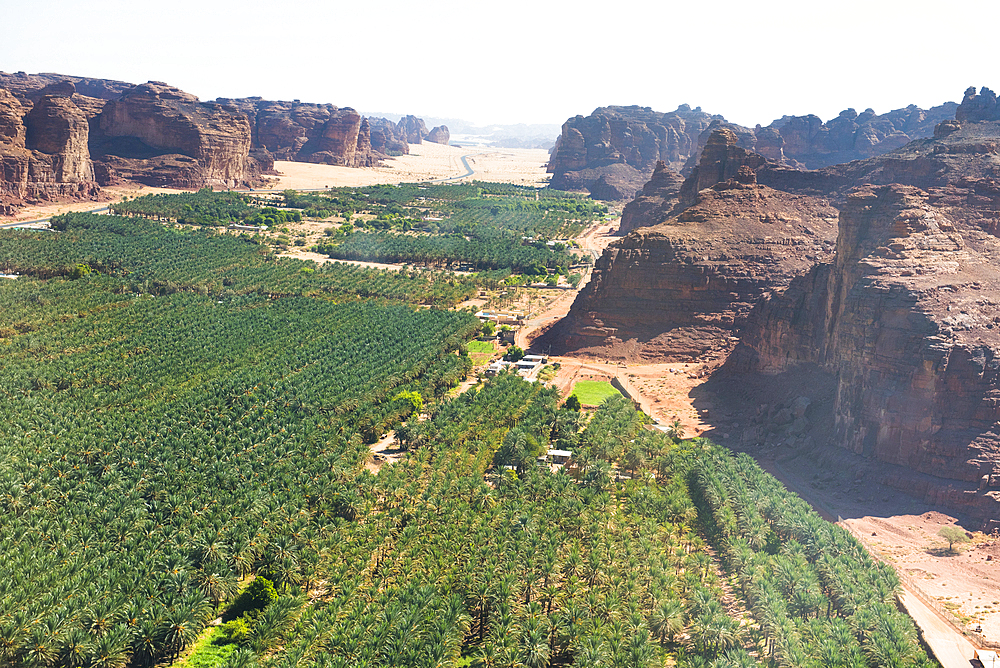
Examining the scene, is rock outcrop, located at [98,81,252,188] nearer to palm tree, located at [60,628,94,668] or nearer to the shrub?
the shrub

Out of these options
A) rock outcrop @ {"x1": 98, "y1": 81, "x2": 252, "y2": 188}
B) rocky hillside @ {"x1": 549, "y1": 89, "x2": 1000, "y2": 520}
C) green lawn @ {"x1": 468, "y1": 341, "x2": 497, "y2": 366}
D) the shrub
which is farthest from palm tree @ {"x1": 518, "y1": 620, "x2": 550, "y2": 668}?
rock outcrop @ {"x1": 98, "y1": 81, "x2": 252, "y2": 188}

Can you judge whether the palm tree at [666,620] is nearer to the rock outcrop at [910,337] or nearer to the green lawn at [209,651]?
the green lawn at [209,651]

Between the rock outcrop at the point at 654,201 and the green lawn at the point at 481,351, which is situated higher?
the rock outcrop at the point at 654,201

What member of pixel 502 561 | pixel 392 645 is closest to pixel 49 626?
pixel 392 645

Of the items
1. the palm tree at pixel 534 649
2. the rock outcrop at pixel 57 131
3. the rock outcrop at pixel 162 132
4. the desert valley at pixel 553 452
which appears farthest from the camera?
the rock outcrop at pixel 162 132

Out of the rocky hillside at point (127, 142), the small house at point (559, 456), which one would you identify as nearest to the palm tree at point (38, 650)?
the small house at point (559, 456)

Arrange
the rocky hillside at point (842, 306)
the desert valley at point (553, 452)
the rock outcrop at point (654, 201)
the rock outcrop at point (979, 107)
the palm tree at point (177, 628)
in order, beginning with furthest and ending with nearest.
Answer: the rock outcrop at point (654, 201) → the rock outcrop at point (979, 107) → the rocky hillside at point (842, 306) → the desert valley at point (553, 452) → the palm tree at point (177, 628)
